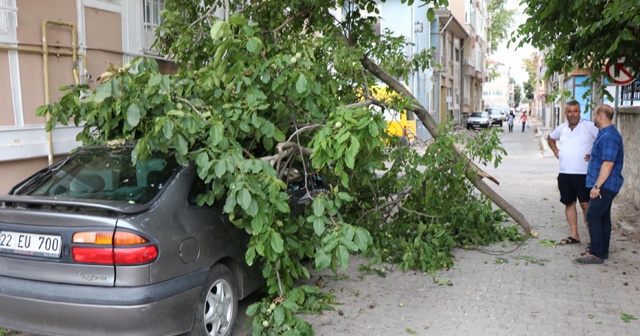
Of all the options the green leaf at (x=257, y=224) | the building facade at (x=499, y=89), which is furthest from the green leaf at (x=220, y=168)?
the building facade at (x=499, y=89)

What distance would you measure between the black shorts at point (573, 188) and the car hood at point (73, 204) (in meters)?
5.36

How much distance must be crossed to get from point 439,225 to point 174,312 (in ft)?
12.8

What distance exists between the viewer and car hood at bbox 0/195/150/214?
3627 mm

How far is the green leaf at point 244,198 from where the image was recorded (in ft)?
12.2

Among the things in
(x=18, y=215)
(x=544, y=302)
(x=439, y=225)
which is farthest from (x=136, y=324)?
(x=439, y=225)

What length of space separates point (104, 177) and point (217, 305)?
130 centimetres

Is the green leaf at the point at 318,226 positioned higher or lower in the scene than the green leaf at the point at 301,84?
lower

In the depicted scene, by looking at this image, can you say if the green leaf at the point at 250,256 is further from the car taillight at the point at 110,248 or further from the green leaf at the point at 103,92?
the green leaf at the point at 103,92

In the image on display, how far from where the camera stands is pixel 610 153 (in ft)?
20.2

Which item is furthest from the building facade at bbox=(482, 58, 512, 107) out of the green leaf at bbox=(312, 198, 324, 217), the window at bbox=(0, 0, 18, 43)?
the green leaf at bbox=(312, 198, 324, 217)

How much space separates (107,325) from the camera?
351 cm

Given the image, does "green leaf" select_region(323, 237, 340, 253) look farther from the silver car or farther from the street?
the street

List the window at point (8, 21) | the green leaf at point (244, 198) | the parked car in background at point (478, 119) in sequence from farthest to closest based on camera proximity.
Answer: the parked car in background at point (478, 119)
the window at point (8, 21)
the green leaf at point (244, 198)

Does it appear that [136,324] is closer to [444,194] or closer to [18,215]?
[18,215]
